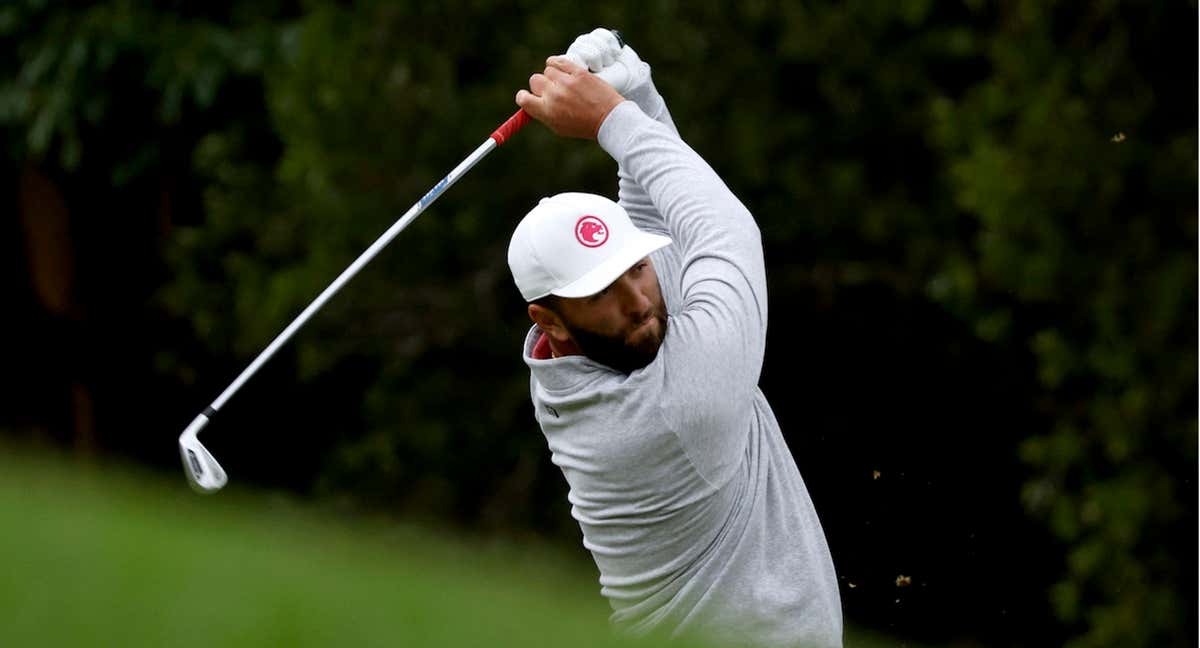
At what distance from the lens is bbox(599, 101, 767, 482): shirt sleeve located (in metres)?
3.54

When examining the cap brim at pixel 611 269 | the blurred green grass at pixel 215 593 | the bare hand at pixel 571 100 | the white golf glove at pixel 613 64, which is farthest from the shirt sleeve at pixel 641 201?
the blurred green grass at pixel 215 593

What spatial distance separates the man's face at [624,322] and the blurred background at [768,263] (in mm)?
1529

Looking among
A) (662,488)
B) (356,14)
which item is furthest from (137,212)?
(662,488)

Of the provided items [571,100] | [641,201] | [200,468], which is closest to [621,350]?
[571,100]

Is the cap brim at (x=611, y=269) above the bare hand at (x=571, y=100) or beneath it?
beneath

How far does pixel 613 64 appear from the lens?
166 inches

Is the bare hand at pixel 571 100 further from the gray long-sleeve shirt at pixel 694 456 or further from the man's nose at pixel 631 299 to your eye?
the man's nose at pixel 631 299

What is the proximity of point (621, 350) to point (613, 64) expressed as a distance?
797mm

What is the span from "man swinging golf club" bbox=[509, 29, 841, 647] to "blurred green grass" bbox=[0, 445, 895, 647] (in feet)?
3.01

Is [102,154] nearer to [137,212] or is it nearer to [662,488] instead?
[137,212]

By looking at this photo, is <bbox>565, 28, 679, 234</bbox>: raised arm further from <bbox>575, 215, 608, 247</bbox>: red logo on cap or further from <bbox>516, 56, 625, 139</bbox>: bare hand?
<bbox>575, 215, 608, 247</bbox>: red logo on cap

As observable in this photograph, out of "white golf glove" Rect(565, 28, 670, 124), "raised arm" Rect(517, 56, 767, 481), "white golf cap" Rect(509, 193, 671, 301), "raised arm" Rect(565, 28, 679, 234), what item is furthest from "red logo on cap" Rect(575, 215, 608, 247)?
"white golf glove" Rect(565, 28, 670, 124)

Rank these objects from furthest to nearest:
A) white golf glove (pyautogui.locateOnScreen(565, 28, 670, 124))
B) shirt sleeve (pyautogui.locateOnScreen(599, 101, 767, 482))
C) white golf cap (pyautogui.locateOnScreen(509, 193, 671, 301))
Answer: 1. white golf glove (pyautogui.locateOnScreen(565, 28, 670, 124))
2. white golf cap (pyautogui.locateOnScreen(509, 193, 671, 301))
3. shirt sleeve (pyautogui.locateOnScreen(599, 101, 767, 482))

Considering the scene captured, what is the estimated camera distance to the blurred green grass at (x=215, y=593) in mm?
2111
